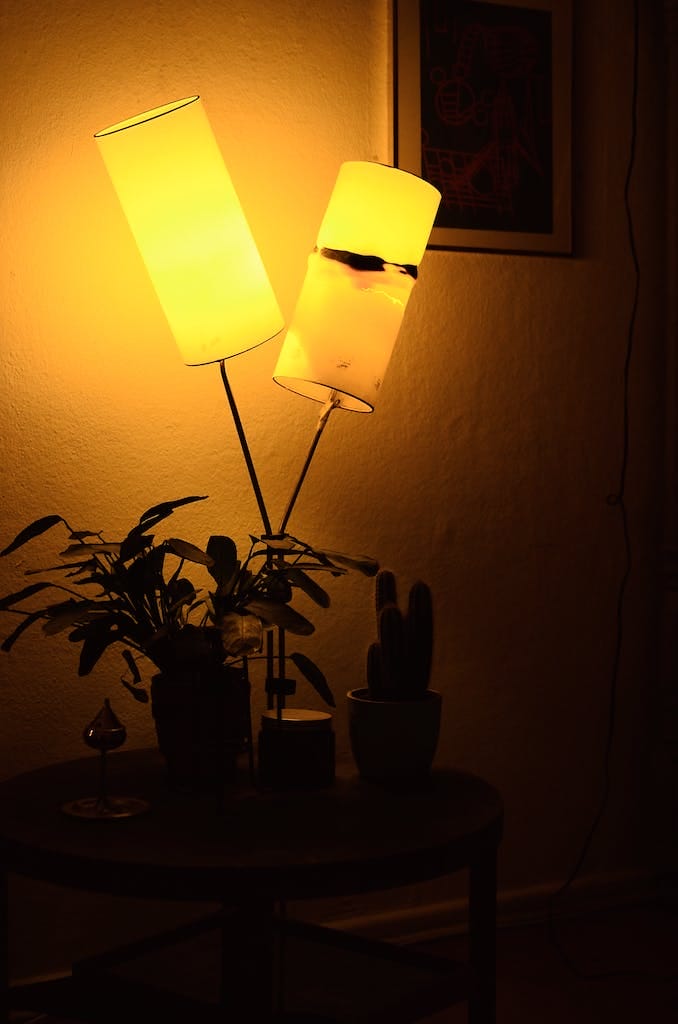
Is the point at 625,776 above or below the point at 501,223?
below

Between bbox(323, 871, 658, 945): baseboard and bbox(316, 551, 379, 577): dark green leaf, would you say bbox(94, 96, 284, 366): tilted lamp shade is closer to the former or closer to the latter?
bbox(316, 551, 379, 577): dark green leaf

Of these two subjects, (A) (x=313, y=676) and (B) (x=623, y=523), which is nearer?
(A) (x=313, y=676)

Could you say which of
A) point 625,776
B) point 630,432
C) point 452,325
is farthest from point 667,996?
point 452,325

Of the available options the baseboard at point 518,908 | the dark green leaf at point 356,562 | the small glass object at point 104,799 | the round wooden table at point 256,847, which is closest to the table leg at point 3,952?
the round wooden table at point 256,847

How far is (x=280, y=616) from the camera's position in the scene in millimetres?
1509

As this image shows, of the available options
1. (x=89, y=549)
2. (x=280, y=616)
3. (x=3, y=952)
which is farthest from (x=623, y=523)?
(x=3, y=952)

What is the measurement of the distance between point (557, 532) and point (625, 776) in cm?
56

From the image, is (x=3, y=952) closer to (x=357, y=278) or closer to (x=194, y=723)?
(x=194, y=723)

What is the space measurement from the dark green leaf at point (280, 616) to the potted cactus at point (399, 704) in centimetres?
19

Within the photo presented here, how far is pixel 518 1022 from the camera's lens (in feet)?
6.40

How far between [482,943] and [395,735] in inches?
12.0

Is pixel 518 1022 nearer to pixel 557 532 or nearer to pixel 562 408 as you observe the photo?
pixel 557 532

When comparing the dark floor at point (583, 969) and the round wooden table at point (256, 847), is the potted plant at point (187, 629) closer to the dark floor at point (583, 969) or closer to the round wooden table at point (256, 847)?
the round wooden table at point (256, 847)

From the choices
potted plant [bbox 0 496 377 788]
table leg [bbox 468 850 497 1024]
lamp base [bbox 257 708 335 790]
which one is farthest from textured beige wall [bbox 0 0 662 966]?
table leg [bbox 468 850 497 1024]
